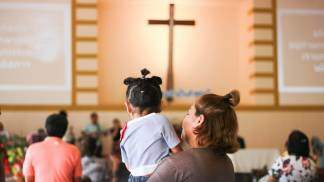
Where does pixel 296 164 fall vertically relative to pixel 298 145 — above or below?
below

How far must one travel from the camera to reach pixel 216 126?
2.39m

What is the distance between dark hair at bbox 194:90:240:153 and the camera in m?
2.39

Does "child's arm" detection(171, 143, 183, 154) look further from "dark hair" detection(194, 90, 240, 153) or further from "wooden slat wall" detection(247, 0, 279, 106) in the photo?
"wooden slat wall" detection(247, 0, 279, 106)

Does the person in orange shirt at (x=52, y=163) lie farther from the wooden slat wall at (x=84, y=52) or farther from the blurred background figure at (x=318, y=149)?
Result: the wooden slat wall at (x=84, y=52)

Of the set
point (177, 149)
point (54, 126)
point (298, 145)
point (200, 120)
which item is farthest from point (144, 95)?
point (298, 145)

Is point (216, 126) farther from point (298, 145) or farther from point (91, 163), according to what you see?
point (91, 163)

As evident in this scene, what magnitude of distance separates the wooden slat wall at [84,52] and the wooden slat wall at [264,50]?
3.20 metres

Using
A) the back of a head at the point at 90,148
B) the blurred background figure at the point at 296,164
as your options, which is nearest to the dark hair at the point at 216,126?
the blurred background figure at the point at 296,164

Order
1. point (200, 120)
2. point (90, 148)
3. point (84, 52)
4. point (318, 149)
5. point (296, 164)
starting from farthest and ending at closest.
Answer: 1. point (84, 52)
2. point (318, 149)
3. point (90, 148)
4. point (296, 164)
5. point (200, 120)

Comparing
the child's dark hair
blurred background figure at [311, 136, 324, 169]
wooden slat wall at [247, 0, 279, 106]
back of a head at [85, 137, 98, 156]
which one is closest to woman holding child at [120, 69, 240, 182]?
the child's dark hair

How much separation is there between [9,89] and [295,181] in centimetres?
816

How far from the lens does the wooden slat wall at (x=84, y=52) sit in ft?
38.0

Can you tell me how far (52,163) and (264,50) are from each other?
8.63 metres

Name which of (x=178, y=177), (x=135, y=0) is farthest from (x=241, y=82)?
(x=178, y=177)
